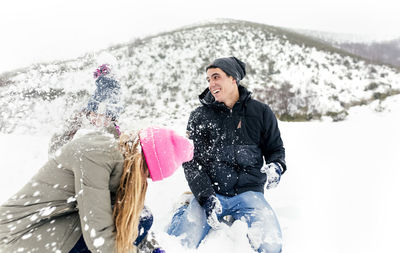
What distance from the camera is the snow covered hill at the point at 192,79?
4.21 m

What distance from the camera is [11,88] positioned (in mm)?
4426

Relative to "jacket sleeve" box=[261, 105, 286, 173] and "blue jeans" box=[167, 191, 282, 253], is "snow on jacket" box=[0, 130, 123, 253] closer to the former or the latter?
"blue jeans" box=[167, 191, 282, 253]

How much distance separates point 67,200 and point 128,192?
279 millimetres

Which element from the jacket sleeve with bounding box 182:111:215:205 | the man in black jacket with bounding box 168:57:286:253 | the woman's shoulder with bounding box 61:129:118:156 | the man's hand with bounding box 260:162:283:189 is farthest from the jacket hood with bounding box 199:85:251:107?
the woman's shoulder with bounding box 61:129:118:156

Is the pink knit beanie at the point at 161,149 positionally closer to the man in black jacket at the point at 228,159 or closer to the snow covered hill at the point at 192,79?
the man in black jacket at the point at 228,159

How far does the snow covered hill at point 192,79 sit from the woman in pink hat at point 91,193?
5.25 ft

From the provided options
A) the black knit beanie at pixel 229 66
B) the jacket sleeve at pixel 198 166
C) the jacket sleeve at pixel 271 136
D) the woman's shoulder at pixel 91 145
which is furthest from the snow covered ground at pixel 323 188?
the black knit beanie at pixel 229 66

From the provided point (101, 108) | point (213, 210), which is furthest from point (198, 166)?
point (101, 108)

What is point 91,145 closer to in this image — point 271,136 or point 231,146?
point 231,146

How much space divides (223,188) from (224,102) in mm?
719

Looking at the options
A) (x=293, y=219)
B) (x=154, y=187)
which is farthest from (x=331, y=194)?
(x=154, y=187)

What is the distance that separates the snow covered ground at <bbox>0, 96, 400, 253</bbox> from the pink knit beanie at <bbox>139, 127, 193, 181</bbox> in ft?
2.56

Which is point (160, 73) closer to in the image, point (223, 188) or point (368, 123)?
point (368, 123)

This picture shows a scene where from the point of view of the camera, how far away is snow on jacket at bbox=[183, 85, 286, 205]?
2.10m
